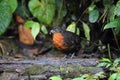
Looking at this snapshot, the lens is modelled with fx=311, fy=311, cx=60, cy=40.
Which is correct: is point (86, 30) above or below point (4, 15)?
below

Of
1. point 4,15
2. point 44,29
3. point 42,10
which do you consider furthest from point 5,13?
point 44,29

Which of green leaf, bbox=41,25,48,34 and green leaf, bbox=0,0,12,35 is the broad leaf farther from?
green leaf, bbox=41,25,48,34

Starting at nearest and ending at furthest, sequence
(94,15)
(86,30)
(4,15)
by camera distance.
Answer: (94,15) → (4,15) → (86,30)

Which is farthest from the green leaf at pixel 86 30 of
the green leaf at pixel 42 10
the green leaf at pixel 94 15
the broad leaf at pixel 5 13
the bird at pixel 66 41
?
the broad leaf at pixel 5 13

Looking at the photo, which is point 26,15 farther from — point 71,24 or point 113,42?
point 113,42

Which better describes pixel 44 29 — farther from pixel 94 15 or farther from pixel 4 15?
pixel 94 15
